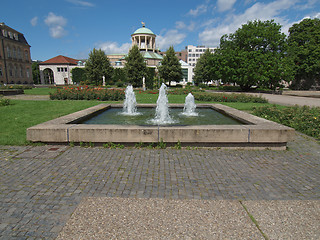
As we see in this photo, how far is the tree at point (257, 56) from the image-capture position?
29031 mm

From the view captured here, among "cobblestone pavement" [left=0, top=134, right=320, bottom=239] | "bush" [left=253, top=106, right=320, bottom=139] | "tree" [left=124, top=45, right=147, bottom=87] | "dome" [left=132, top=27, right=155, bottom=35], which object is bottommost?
"cobblestone pavement" [left=0, top=134, right=320, bottom=239]

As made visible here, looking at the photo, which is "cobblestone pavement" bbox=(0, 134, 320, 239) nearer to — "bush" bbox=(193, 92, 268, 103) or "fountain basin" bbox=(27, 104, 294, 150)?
"fountain basin" bbox=(27, 104, 294, 150)

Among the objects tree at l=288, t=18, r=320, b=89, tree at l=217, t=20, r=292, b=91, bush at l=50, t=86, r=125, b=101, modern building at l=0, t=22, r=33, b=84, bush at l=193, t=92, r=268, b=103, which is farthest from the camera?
modern building at l=0, t=22, r=33, b=84

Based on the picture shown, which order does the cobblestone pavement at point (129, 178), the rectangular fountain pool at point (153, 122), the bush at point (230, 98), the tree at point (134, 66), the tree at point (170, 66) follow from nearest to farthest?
the cobblestone pavement at point (129, 178), the rectangular fountain pool at point (153, 122), the bush at point (230, 98), the tree at point (134, 66), the tree at point (170, 66)

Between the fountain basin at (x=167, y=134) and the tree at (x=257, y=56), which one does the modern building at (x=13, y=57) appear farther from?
the fountain basin at (x=167, y=134)

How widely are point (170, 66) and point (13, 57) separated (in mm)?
44376

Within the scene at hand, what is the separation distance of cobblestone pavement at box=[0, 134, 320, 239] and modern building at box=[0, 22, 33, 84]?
62552 millimetres

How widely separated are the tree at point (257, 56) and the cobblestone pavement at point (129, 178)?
86.7ft

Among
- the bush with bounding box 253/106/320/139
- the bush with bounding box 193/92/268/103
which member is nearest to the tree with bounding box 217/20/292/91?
the bush with bounding box 193/92/268/103

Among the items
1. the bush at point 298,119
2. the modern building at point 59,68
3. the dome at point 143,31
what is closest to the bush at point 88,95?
the bush at point 298,119

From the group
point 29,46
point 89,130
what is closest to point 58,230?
point 89,130

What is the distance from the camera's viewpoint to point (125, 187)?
12.0 feet

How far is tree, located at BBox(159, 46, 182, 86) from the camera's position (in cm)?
5006

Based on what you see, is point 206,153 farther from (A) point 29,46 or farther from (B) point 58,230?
(A) point 29,46
